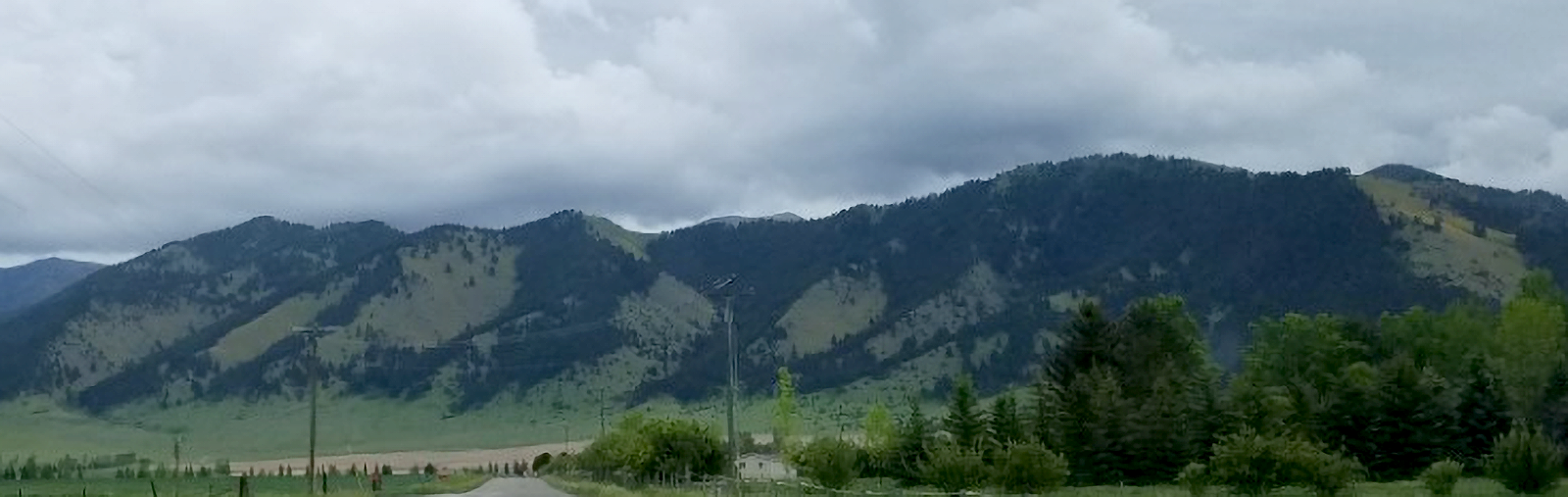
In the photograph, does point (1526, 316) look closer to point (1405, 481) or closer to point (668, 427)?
point (1405, 481)

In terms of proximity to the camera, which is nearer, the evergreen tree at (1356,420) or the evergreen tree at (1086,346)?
the evergreen tree at (1356,420)

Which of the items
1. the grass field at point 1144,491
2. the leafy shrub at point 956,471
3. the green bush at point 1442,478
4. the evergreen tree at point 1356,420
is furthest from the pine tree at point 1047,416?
the green bush at point 1442,478

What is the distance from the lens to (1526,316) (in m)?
107

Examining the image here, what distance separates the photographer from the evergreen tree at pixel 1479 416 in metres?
85.8

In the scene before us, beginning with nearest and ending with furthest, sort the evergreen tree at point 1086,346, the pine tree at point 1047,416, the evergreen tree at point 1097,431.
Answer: the evergreen tree at point 1097,431 → the pine tree at point 1047,416 → the evergreen tree at point 1086,346

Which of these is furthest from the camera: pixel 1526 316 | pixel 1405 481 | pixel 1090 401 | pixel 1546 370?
pixel 1526 316

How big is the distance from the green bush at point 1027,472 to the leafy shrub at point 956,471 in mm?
1689

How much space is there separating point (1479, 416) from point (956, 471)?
3582 centimetres

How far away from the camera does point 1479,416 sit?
85938 mm

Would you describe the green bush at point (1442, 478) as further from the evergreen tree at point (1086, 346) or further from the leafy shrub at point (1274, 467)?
the evergreen tree at point (1086, 346)

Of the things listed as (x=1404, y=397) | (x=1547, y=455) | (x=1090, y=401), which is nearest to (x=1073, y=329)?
(x=1090, y=401)

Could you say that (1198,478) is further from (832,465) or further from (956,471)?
(832,465)

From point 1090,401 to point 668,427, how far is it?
27236 millimetres

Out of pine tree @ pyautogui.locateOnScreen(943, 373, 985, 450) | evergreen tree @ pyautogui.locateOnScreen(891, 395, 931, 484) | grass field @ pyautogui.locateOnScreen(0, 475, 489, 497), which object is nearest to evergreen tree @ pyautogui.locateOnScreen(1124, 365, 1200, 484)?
pine tree @ pyautogui.locateOnScreen(943, 373, 985, 450)
